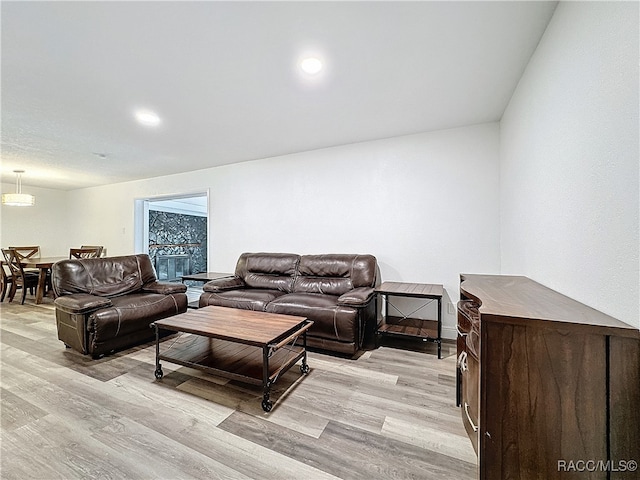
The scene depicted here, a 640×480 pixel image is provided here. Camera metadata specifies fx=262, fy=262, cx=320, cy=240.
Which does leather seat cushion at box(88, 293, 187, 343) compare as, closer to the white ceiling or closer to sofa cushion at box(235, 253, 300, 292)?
sofa cushion at box(235, 253, 300, 292)

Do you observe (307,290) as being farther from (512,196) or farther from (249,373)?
(512,196)

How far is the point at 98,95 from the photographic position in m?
2.37

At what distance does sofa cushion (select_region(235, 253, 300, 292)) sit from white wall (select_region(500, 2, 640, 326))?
8.56ft

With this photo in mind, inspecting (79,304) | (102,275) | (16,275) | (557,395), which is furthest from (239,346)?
(16,275)

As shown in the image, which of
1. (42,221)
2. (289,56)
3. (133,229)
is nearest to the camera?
(289,56)

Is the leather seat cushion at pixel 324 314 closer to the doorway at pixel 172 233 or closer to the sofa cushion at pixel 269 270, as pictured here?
the sofa cushion at pixel 269 270

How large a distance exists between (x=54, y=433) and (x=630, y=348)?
2.89 m

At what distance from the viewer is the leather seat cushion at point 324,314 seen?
2.57 metres

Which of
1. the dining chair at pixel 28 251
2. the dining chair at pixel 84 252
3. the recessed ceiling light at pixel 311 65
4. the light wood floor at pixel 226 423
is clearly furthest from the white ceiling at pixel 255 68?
the dining chair at pixel 28 251

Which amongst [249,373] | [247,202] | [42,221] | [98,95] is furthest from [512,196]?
[42,221]

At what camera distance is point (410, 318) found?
3238 mm

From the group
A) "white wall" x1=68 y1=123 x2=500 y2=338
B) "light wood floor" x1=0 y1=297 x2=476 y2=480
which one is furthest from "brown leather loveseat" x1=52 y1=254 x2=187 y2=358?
"white wall" x1=68 y1=123 x2=500 y2=338

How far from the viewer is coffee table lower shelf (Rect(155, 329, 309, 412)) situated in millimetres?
1847

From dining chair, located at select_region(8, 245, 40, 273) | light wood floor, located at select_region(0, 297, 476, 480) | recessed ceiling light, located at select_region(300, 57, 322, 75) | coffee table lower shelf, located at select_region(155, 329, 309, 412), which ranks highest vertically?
recessed ceiling light, located at select_region(300, 57, 322, 75)
